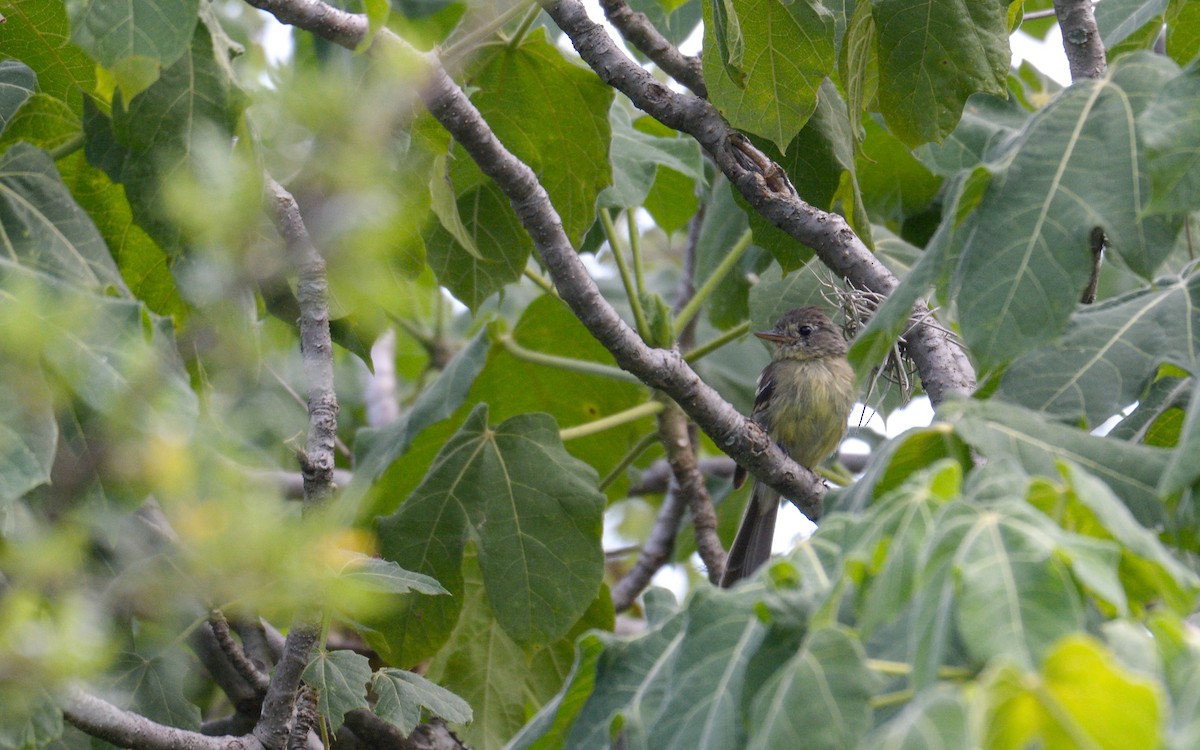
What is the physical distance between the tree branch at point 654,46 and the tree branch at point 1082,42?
0.94m

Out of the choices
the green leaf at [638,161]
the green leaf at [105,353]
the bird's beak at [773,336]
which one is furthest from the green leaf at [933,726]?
the bird's beak at [773,336]

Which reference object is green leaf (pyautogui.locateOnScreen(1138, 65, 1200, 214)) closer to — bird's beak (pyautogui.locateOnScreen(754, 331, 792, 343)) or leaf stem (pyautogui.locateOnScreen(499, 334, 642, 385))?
leaf stem (pyautogui.locateOnScreen(499, 334, 642, 385))

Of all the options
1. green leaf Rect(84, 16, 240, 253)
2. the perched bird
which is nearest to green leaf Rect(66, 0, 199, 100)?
green leaf Rect(84, 16, 240, 253)

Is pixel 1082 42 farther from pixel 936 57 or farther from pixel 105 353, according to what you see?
pixel 105 353

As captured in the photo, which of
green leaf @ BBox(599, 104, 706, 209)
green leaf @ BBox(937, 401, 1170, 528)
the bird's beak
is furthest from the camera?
the bird's beak

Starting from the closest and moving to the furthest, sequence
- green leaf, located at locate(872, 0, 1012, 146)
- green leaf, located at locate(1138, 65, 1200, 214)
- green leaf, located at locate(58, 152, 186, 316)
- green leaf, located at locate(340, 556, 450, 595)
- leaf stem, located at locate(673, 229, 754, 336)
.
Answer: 1. green leaf, located at locate(1138, 65, 1200, 214)
2. green leaf, located at locate(340, 556, 450, 595)
3. green leaf, located at locate(872, 0, 1012, 146)
4. green leaf, located at locate(58, 152, 186, 316)
5. leaf stem, located at locate(673, 229, 754, 336)

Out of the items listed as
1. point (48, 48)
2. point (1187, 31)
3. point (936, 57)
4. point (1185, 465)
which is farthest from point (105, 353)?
point (1187, 31)

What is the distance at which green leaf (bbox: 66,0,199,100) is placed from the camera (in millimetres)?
2160

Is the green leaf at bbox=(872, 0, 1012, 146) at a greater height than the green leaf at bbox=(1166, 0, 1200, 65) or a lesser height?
lesser

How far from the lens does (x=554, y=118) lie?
3676 millimetres

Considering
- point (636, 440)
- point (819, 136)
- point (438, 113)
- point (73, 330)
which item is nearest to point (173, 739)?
point (73, 330)

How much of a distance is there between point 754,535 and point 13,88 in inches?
138

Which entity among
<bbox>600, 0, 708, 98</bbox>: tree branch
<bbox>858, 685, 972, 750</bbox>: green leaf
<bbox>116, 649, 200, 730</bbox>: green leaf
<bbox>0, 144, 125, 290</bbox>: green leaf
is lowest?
<bbox>116, 649, 200, 730</bbox>: green leaf

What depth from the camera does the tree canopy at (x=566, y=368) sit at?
4.36 feet
